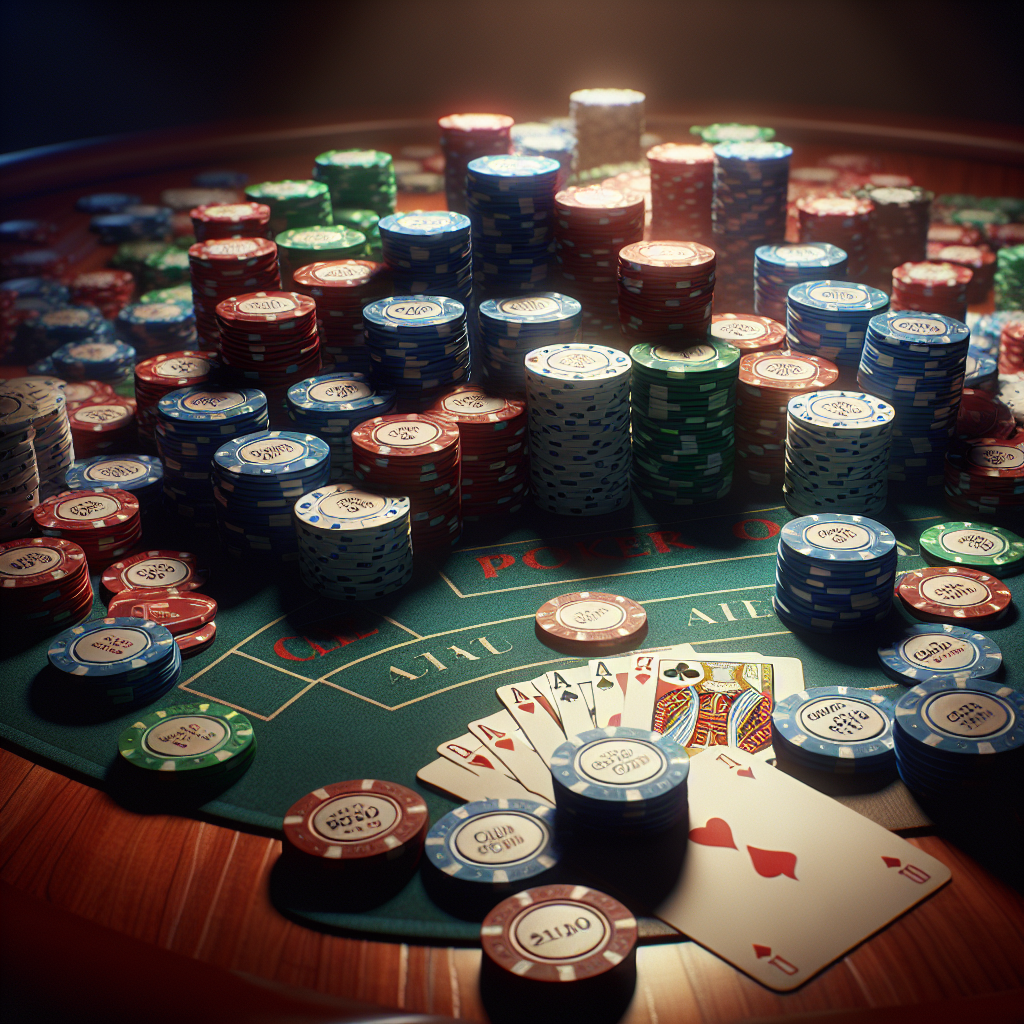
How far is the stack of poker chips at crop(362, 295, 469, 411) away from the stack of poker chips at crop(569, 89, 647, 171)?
463 cm

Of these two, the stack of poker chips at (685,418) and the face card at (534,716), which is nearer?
the face card at (534,716)

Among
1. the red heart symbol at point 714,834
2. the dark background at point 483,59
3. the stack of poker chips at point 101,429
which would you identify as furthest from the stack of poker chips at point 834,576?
the dark background at point 483,59

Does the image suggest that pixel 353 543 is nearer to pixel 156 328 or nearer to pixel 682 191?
pixel 156 328

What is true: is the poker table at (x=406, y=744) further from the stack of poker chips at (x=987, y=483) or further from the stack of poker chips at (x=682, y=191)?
the stack of poker chips at (x=682, y=191)

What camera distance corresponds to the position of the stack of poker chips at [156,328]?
25.7 feet

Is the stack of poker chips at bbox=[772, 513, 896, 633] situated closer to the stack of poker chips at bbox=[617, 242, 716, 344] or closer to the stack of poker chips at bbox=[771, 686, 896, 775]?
the stack of poker chips at bbox=[771, 686, 896, 775]

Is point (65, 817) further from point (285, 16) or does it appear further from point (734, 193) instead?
point (285, 16)

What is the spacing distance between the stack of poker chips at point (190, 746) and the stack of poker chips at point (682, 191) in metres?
4.92

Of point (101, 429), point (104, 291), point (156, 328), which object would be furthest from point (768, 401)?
point (104, 291)

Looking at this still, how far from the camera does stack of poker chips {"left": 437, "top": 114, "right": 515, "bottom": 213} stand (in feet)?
25.5

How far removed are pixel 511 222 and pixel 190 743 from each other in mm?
3387

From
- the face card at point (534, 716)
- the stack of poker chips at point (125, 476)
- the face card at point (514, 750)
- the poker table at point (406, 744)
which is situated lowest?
the poker table at point (406, 744)

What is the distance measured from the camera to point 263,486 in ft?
16.9

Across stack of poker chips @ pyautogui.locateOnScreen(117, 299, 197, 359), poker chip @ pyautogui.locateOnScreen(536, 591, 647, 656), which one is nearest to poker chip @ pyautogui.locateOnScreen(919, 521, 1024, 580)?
poker chip @ pyautogui.locateOnScreen(536, 591, 647, 656)
